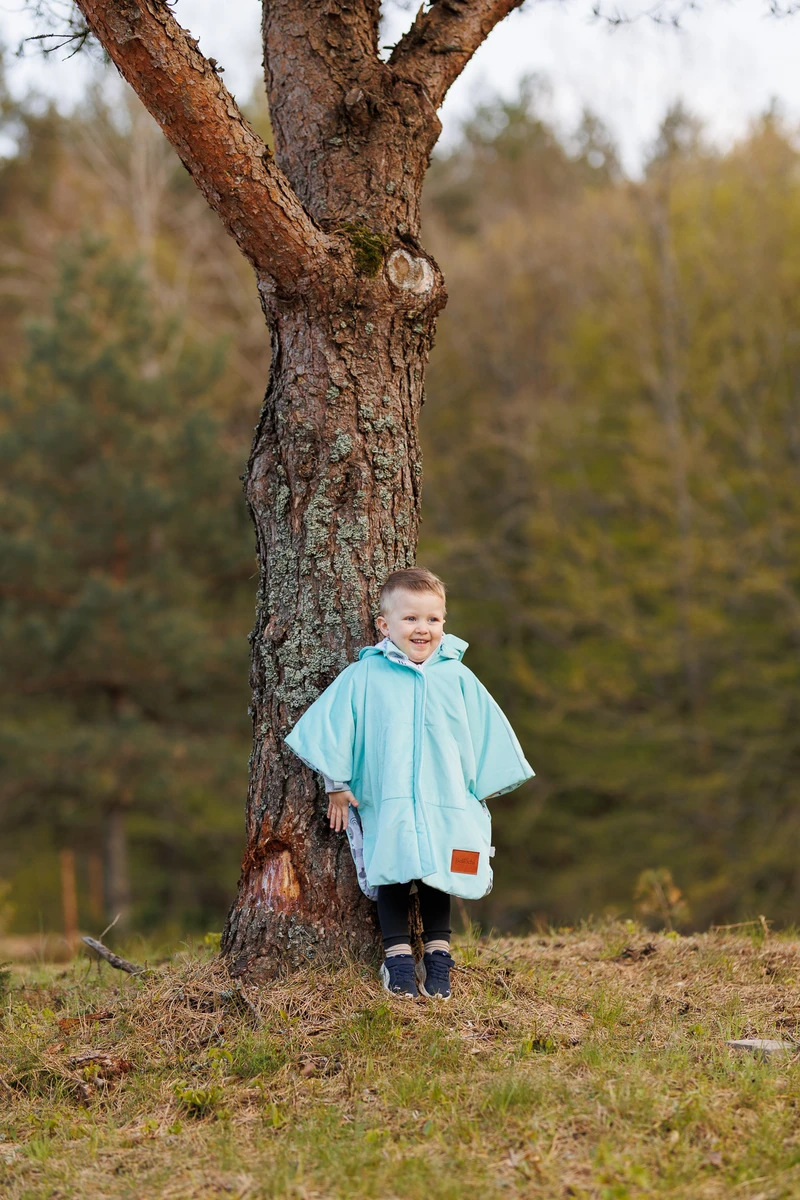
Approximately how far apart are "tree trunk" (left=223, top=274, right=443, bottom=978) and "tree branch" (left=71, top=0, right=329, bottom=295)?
241mm

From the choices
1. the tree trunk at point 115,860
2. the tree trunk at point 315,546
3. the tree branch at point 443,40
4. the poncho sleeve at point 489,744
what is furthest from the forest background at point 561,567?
the poncho sleeve at point 489,744

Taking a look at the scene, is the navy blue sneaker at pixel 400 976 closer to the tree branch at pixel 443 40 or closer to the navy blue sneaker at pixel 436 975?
the navy blue sneaker at pixel 436 975

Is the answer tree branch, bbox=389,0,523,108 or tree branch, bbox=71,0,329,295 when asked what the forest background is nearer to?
tree branch, bbox=389,0,523,108

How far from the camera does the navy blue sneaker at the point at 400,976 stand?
11.4 ft

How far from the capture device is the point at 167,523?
14.6m

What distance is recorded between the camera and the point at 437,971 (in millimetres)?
3570

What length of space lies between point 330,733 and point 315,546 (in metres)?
0.68

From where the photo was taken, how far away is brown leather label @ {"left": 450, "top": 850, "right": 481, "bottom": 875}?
3.51 meters

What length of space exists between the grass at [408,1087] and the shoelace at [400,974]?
59mm

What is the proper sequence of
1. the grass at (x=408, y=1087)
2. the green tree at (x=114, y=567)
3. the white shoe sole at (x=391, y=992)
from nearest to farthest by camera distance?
1. the grass at (x=408, y=1087)
2. the white shoe sole at (x=391, y=992)
3. the green tree at (x=114, y=567)

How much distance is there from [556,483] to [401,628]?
13.4 m

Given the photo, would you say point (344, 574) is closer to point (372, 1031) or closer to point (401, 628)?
point (401, 628)

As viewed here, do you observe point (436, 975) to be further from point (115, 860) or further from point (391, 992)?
point (115, 860)

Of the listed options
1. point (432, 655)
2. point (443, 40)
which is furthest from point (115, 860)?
point (443, 40)
